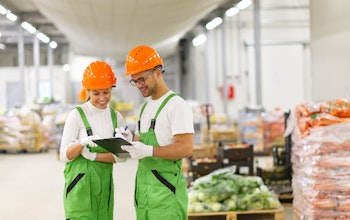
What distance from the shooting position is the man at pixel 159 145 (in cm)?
310

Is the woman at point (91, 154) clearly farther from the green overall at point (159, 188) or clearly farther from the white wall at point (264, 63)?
the white wall at point (264, 63)

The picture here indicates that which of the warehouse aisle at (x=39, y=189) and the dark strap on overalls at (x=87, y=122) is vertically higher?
the dark strap on overalls at (x=87, y=122)

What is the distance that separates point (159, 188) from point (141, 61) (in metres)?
0.72

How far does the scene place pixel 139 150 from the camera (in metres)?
3.07

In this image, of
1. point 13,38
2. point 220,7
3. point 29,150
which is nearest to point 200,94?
point 220,7

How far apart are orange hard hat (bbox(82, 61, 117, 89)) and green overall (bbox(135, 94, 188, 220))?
51cm

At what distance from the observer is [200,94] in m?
19.7

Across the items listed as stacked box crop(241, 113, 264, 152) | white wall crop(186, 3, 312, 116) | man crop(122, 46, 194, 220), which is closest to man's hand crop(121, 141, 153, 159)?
man crop(122, 46, 194, 220)

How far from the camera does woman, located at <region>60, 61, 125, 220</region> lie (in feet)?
11.4

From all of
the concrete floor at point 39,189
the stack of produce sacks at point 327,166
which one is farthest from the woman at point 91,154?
the concrete floor at point 39,189

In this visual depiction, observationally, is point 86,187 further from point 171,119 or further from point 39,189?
point 39,189

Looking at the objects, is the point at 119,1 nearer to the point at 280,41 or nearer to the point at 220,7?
the point at 220,7

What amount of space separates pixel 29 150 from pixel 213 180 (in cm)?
973

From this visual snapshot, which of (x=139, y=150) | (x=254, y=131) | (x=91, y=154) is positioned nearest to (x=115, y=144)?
(x=139, y=150)
